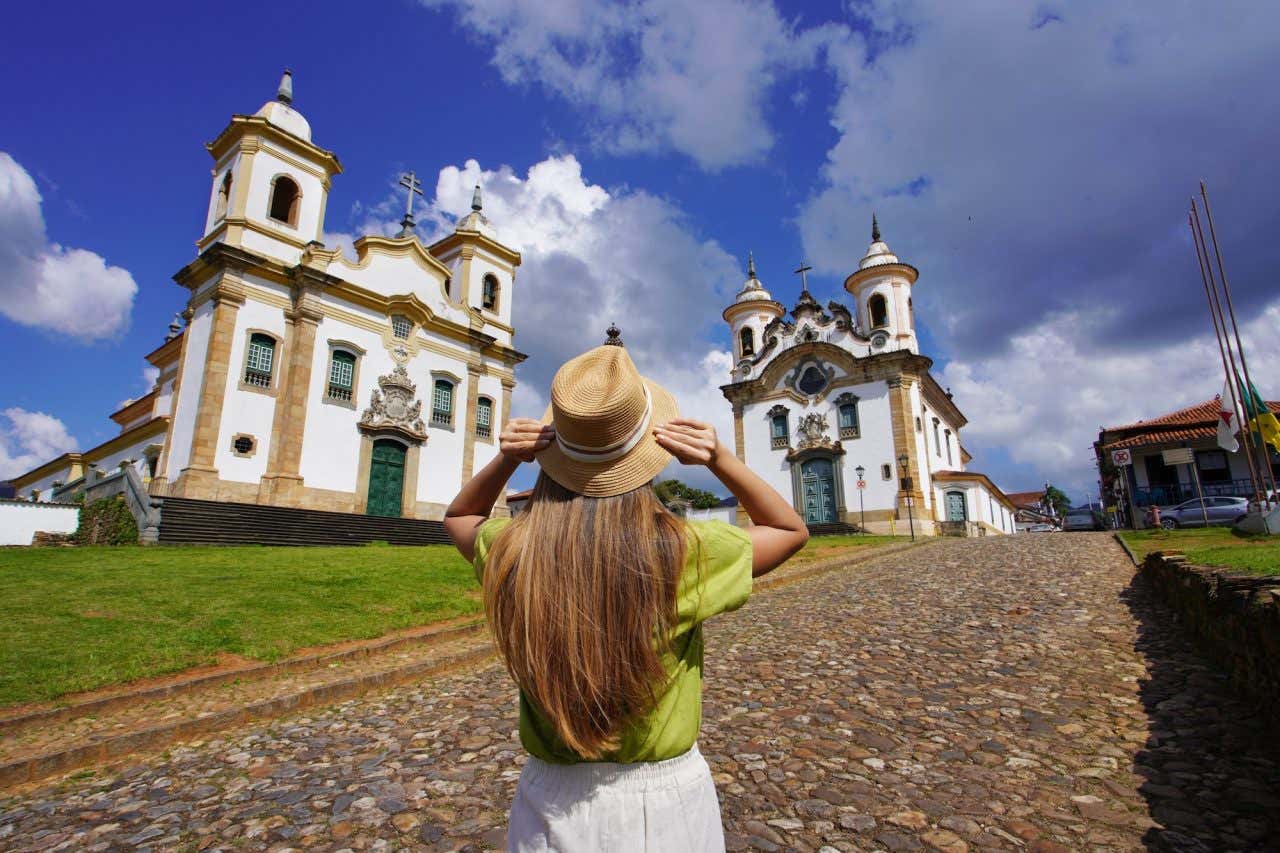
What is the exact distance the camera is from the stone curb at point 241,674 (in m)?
4.96

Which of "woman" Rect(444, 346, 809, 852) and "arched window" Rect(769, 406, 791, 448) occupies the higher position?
"arched window" Rect(769, 406, 791, 448)

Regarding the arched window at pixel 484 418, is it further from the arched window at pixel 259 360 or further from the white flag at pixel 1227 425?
the white flag at pixel 1227 425

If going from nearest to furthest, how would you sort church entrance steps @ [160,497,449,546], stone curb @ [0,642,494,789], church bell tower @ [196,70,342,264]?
stone curb @ [0,642,494,789] < church entrance steps @ [160,497,449,546] < church bell tower @ [196,70,342,264]

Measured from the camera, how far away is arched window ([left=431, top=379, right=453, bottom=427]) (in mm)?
25906

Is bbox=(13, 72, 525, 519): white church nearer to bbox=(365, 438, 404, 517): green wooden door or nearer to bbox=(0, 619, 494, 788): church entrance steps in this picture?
bbox=(365, 438, 404, 517): green wooden door

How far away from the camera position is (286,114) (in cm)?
2402

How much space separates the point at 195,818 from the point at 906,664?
218 inches

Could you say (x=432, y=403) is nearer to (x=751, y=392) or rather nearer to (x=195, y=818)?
(x=751, y=392)

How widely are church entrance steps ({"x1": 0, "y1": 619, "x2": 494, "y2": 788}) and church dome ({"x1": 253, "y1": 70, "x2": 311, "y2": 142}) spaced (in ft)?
76.0

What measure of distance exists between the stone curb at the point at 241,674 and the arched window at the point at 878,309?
1215 inches

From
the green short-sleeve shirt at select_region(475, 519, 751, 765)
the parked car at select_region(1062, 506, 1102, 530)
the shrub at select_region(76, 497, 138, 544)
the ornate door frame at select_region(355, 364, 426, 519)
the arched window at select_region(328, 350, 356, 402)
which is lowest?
the green short-sleeve shirt at select_region(475, 519, 751, 765)

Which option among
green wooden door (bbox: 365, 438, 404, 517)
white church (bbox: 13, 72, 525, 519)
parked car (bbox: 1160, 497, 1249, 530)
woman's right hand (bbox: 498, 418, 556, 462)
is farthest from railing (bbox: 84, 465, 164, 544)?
parked car (bbox: 1160, 497, 1249, 530)

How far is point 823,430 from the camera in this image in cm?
3325

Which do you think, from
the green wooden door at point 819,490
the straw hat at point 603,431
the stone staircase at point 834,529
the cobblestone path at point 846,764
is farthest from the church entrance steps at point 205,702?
the green wooden door at point 819,490
